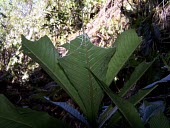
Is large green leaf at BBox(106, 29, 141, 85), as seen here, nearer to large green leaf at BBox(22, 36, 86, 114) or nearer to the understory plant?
the understory plant

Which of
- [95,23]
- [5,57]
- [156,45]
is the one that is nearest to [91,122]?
[156,45]

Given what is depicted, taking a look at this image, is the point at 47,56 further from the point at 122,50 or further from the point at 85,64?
the point at 122,50

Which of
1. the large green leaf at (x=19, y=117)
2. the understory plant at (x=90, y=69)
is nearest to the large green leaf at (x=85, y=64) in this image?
the understory plant at (x=90, y=69)

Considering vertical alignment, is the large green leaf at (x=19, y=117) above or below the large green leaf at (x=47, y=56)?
below

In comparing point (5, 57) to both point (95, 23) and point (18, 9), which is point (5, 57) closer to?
point (95, 23)

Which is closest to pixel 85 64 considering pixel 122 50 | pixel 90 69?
pixel 90 69

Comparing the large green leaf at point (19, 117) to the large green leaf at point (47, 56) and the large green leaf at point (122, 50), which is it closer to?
the large green leaf at point (47, 56)

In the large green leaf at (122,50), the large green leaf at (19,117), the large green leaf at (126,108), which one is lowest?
the large green leaf at (126,108)

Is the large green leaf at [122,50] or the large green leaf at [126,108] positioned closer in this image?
the large green leaf at [126,108]

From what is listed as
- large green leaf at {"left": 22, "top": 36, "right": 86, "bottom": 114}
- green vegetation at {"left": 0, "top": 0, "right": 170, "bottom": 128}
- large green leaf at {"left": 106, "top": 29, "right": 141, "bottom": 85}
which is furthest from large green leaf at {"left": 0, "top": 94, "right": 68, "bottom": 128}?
large green leaf at {"left": 106, "top": 29, "right": 141, "bottom": 85}
